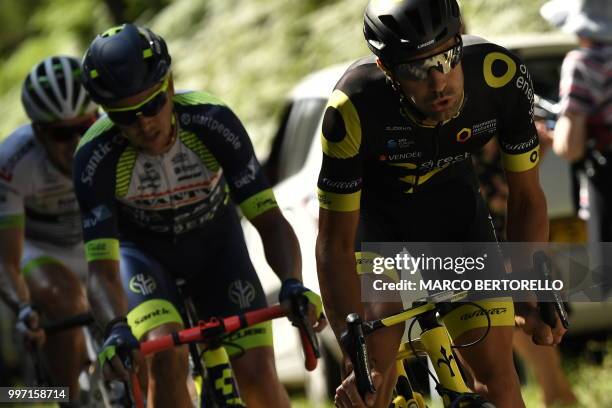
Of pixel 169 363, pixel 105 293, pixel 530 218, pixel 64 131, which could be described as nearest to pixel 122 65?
pixel 105 293

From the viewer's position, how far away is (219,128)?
6172 mm

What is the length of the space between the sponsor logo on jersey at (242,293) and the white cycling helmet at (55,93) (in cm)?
195

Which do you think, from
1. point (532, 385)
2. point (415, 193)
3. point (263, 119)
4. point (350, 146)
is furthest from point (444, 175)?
point (263, 119)

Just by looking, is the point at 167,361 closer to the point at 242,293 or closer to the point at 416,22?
the point at 242,293

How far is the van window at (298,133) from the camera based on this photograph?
9.08m

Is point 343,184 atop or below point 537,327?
atop

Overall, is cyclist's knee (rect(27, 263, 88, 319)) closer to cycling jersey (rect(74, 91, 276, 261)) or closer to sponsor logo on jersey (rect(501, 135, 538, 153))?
cycling jersey (rect(74, 91, 276, 261))

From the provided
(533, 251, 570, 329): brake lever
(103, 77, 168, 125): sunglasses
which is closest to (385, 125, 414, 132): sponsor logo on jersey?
(533, 251, 570, 329): brake lever

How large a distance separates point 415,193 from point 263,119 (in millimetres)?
9321

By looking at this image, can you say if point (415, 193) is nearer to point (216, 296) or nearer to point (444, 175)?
point (444, 175)

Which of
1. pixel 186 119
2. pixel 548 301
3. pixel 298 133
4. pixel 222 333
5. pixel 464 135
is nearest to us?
pixel 548 301

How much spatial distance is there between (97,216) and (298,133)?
140 inches

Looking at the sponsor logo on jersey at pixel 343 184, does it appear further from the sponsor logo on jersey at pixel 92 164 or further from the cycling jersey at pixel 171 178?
the sponsor logo on jersey at pixel 92 164

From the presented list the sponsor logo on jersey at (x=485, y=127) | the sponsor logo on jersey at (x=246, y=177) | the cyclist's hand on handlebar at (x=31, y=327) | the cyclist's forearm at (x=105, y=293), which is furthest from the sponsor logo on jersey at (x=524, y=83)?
the cyclist's hand on handlebar at (x=31, y=327)
